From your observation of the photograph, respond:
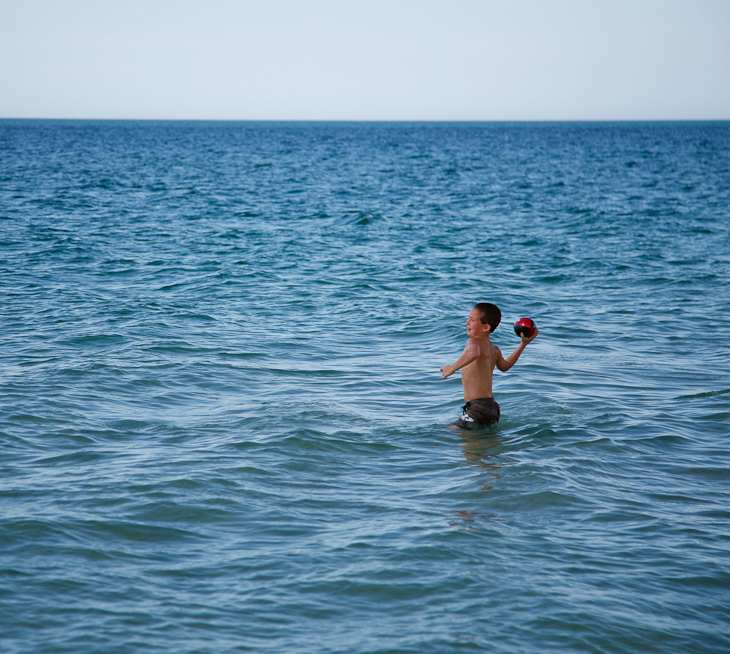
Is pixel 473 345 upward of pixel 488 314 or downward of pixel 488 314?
downward

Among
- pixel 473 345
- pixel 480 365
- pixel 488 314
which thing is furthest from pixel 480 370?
pixel 488 314

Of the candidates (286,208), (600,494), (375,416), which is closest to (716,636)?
(600,494)

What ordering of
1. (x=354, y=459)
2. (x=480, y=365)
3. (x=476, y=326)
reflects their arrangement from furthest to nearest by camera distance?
(x=480, y=365), (x=476, y=326), (x=354, y=459)

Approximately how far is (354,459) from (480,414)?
1.53m

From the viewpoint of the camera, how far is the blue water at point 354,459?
179 inches

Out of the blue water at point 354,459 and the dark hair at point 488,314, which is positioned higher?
the dark hair at point 488,314

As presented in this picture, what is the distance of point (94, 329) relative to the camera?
39.1ft

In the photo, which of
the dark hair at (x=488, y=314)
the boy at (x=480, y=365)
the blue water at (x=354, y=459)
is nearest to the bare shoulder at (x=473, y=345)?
the boy at (x=480, y=365)

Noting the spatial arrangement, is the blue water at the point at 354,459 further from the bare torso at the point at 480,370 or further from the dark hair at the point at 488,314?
the dark hair at the point at 488,314

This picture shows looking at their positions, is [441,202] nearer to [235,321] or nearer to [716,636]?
[235,321]

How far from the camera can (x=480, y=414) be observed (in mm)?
7734

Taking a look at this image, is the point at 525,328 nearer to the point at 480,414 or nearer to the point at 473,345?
the point at 473,345

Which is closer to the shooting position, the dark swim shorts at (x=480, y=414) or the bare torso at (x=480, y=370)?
the bare torso at (x=480, y=370)

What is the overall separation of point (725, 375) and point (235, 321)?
805 centimetres
